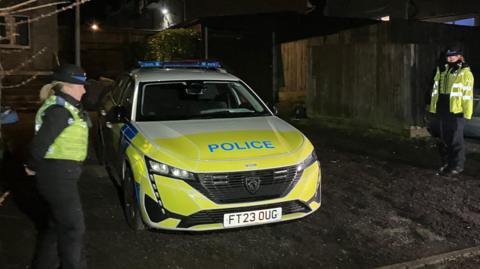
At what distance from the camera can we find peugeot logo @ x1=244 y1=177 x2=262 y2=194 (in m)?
4.71

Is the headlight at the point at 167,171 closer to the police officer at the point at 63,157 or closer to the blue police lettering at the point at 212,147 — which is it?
the blue police lettering at the point at 212,147

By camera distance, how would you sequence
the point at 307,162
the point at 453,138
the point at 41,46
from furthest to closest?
the point at 41,46 → the point at 453,138 → the point at 307,162

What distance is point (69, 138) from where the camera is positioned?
3668 mm

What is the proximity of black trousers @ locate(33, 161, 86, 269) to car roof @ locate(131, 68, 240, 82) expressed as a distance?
2.61m

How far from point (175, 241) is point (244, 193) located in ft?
2.86

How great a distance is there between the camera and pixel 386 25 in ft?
36.6

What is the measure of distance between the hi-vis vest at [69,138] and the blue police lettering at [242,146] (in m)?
1.38

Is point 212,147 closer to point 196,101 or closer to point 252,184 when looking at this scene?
point 252,184

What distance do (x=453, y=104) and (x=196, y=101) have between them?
12.0 feet

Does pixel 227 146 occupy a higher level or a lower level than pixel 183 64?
lower

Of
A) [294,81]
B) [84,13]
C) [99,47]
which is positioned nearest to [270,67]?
[294,81]

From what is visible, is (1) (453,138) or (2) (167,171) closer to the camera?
(2) (167,171)

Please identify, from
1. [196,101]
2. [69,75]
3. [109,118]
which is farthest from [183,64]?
[69,75]

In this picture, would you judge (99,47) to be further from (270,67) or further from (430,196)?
(430,196)
